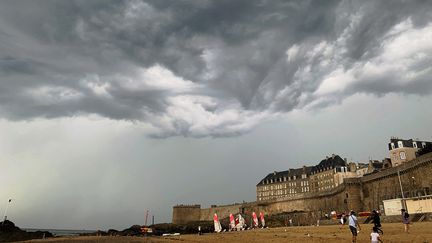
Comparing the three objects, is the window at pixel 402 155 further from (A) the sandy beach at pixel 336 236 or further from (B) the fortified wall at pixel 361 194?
(A) the sandy beach at pixel 336 236

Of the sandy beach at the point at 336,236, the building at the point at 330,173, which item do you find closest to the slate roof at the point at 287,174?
the building at the point at 330,173

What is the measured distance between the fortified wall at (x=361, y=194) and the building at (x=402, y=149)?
50.2 ft

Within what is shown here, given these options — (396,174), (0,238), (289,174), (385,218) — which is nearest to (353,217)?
(385,218)

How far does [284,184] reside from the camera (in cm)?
13000

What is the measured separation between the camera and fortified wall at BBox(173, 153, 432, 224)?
5212 centimetres

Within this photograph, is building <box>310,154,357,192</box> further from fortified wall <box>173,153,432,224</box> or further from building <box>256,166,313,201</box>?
fortified wall <box>173,153,432,224</box>

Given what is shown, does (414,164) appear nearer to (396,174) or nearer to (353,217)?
(396,174)

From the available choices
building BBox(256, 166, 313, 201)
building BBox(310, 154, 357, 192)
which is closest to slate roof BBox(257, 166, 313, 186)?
building BBox(256, 166, 313, 201)

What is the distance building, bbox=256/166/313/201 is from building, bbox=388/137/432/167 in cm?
4344

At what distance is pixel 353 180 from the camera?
238ft

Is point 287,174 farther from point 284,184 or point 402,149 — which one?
point 402,149

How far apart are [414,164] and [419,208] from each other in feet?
29.9

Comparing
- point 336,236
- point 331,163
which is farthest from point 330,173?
point 336,236

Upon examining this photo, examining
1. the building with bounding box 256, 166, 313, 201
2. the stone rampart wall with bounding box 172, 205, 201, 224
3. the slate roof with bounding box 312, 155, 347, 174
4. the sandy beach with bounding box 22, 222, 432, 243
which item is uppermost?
the slate roof with bounding box 312, 155, 347, 174
